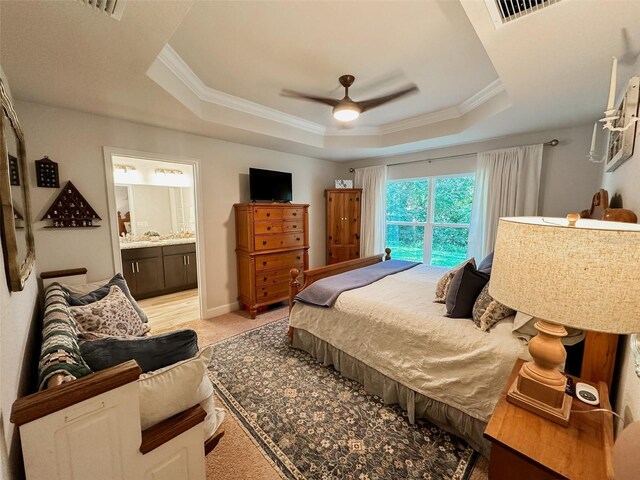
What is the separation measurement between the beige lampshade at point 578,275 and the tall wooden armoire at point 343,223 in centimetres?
391

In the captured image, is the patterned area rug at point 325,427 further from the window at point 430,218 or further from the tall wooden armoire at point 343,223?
the window at point 430,218

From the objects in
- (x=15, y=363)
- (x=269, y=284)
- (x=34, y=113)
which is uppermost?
(x=34, y=113)

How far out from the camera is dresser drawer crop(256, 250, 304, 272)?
3.56 m

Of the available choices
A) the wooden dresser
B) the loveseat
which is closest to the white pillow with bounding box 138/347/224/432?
the loveseat

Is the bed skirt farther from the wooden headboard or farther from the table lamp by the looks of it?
the table lamp

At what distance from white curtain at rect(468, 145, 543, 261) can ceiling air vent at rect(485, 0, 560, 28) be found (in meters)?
2.31

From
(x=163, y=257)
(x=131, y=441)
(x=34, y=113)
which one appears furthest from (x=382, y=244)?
(x=34, y=113)

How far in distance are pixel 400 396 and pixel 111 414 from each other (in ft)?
5.74

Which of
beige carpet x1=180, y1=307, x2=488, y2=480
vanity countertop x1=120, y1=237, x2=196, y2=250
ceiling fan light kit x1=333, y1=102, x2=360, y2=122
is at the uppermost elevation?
ceiling fan light kit x1=333, y1=102, x2=360, y2=122

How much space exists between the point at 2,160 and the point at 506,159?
4.22m

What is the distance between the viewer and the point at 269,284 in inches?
145

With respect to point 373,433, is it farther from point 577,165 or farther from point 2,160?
point 577,165

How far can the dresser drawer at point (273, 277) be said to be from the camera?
11.7 ft

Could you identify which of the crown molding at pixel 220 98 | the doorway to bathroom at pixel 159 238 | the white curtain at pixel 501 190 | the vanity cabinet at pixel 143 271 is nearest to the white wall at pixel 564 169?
the white curtain at pixel 501 190
